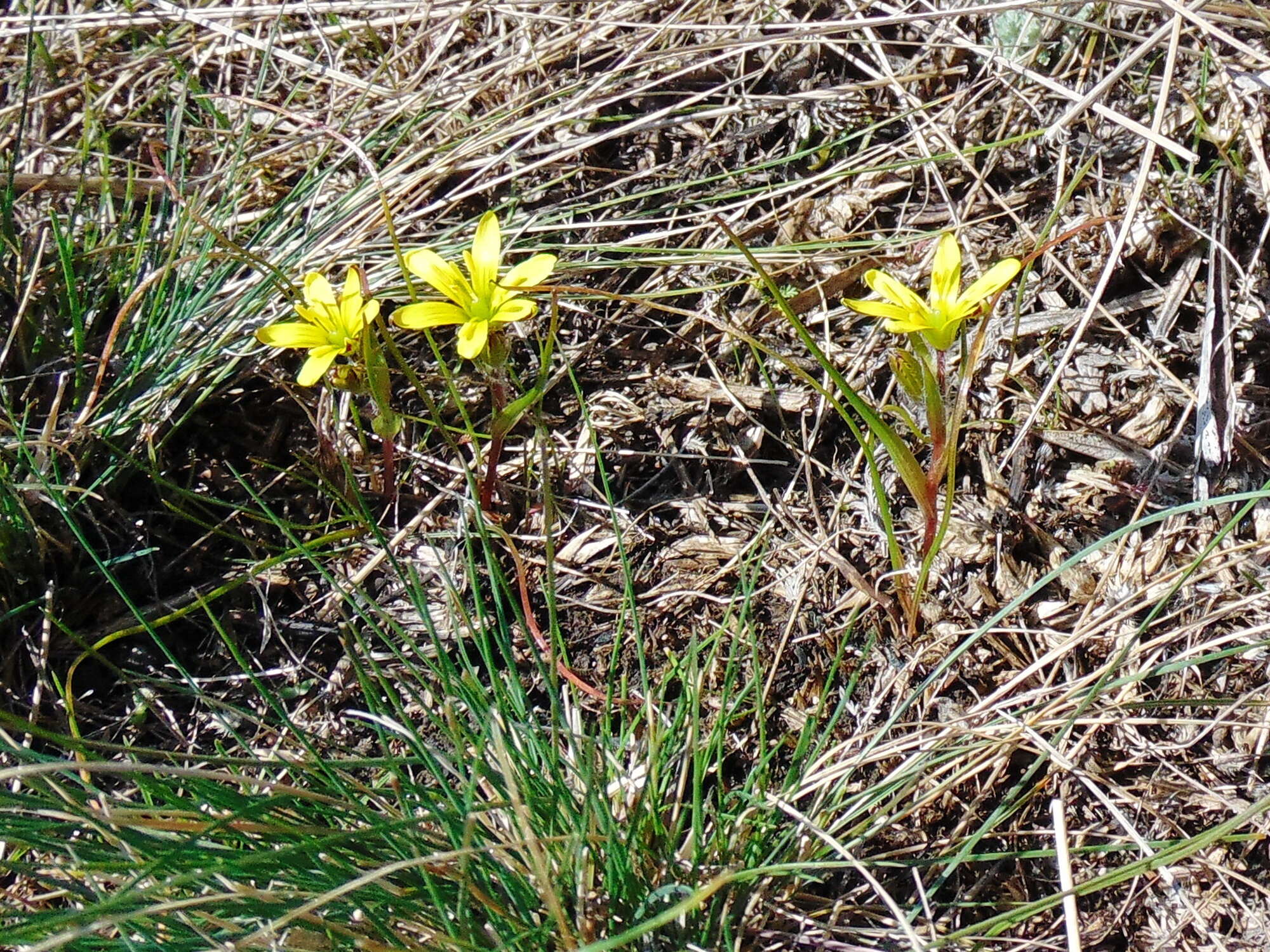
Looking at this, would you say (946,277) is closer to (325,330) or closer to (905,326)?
(905,326)

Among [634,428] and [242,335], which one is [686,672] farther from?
[242,335]

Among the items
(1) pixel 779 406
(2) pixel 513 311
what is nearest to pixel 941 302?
(1) pixel 779 406

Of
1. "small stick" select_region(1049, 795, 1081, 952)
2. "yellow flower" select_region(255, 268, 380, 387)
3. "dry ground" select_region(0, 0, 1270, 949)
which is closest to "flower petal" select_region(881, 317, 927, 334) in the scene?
"dry ground" select_region(0, 0, 1270, 949)

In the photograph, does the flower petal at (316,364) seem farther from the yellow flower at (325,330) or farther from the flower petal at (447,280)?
the flower petal at (447,280)

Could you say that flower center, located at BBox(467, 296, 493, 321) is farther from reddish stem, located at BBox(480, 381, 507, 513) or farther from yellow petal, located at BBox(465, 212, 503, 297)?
reddish stem, located at BBox(480, 381, 507, 513)

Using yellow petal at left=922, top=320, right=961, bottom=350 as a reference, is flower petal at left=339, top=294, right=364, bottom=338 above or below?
above

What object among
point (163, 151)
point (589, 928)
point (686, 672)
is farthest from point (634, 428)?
point (163, 151)

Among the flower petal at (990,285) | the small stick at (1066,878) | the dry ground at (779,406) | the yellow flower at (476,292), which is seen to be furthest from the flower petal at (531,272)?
the small stick at (1066,878)
